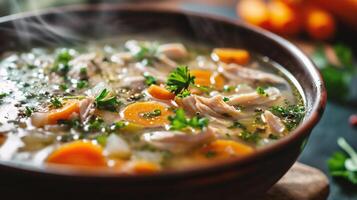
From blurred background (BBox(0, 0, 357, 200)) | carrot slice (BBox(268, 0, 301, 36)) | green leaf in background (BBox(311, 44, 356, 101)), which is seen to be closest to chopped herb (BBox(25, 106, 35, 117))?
blurred background (BBox(0, 0, 357, 200))

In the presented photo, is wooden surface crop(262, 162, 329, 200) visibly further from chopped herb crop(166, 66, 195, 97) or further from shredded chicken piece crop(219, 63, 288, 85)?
chopped herb crop(166, 66, 195, 97)

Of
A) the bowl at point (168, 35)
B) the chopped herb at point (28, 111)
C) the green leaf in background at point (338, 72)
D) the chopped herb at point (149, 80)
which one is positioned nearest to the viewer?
the bowl at point (168, 35)

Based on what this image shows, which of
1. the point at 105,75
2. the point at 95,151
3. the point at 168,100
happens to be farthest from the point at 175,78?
the point at 95,151

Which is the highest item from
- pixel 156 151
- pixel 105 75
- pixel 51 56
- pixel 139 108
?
pixel 51 56

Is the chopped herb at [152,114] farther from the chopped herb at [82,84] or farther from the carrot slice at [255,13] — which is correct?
the carrot slice at [255,13]

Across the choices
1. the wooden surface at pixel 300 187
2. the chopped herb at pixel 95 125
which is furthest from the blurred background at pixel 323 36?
the chopped herb at pixel 95 125

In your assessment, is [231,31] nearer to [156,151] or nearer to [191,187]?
[156,151]

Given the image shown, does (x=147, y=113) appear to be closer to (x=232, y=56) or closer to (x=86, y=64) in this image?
(x=86, y=64)
